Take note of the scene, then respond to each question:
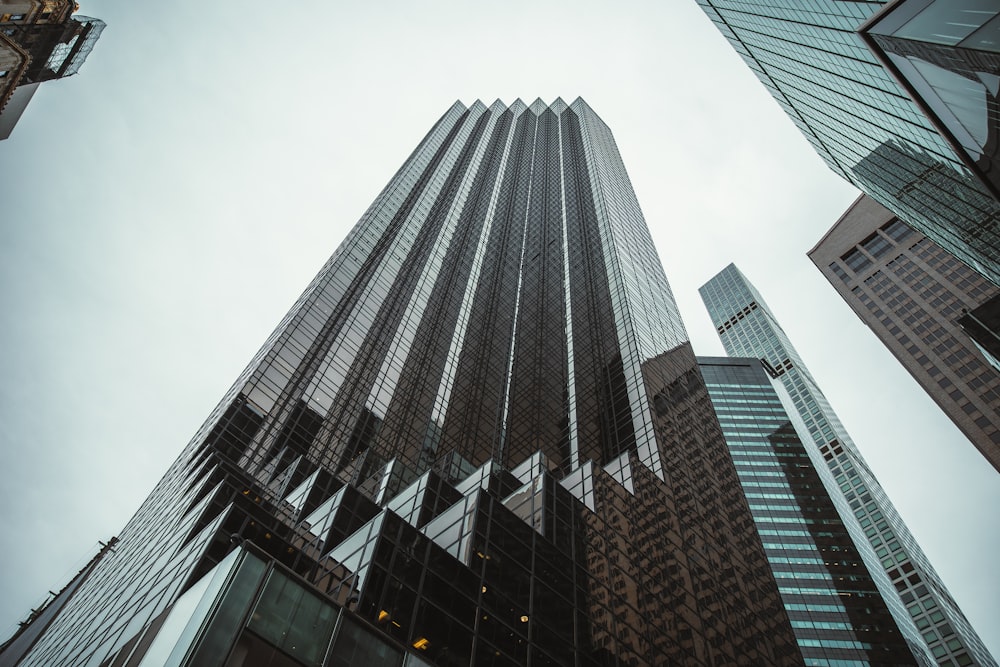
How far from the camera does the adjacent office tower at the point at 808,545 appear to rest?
78.9 meters

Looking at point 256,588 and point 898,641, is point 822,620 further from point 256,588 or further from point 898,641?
point 256,588

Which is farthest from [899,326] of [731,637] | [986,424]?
[731,637]

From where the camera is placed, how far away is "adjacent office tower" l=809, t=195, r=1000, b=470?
79.3 m

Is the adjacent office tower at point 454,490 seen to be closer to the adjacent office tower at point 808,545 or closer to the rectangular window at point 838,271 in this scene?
the adjacent office tower at point 808,545

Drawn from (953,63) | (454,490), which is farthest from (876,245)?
(454,490)

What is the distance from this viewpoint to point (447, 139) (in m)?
128

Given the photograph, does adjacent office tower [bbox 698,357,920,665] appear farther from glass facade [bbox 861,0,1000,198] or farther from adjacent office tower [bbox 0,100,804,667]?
glass facade [bbox 861,0,1000,198]

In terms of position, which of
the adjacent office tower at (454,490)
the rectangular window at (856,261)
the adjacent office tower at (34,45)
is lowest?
the adjacent office tower at (454,490)

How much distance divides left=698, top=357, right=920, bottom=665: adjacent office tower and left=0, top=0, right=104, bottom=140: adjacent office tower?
328ft

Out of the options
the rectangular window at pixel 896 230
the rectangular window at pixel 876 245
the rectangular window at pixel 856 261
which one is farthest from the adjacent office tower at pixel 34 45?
the rectangular window at pixel 896 230

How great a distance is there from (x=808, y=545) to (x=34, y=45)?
114 m

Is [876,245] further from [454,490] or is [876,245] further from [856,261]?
[454,490]

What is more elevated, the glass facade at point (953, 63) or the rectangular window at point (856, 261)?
the rectangular window at point (856, 261)

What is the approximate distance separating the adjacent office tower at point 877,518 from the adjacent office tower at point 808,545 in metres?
7.21
